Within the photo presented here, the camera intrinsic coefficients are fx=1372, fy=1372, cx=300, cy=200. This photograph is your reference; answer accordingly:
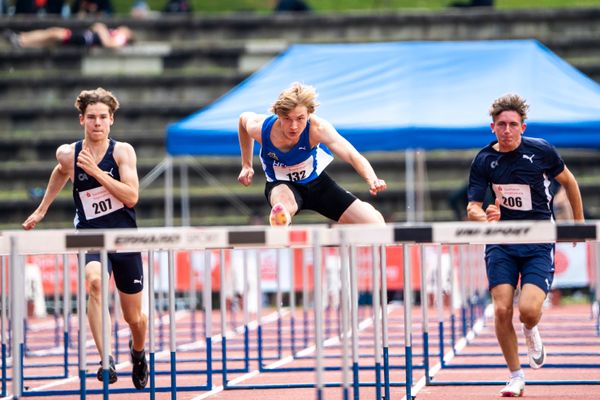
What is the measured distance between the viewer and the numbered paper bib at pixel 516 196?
327 inches

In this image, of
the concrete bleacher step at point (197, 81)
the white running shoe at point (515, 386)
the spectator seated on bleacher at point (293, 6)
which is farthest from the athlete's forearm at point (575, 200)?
the spectator seated on bleacher at point (293, 6)

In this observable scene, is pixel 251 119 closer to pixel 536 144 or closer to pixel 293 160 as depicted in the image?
pixel 293 160

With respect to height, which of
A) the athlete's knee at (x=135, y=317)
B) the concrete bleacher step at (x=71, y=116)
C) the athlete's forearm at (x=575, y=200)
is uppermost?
the concrete bleacher step at (x=71, y=116)

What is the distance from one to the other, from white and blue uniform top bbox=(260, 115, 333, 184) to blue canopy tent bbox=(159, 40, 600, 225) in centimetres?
473

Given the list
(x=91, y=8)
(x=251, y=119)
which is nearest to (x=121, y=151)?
(x=251, y=119)

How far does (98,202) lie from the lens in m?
8.40

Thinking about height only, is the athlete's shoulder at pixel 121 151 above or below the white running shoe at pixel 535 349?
above

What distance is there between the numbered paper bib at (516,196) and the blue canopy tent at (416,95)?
484 centimetres

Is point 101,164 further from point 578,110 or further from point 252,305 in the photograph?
point 252,305

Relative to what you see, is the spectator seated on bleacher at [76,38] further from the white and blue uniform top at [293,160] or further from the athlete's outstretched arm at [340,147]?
the athlete's outstretched arm at [340,147]

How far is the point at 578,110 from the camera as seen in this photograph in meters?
13.6

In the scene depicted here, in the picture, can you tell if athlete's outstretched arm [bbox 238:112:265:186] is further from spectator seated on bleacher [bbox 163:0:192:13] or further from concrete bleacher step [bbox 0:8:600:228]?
spectator seated on bleacher [bbox 163:0:192:13]

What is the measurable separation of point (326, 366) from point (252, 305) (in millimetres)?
8556

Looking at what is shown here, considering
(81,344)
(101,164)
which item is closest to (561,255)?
(101,164)
